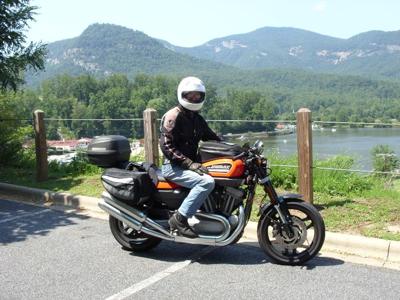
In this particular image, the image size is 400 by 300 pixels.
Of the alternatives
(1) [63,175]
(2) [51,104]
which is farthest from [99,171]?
(2) [51,104]

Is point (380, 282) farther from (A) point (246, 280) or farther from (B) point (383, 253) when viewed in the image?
(A) point (246, 280)

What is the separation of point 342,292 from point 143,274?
173 cm

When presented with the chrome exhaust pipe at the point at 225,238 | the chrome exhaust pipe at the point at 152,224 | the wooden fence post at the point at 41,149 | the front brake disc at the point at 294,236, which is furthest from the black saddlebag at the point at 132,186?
the wooden fence post at the point at 41,149

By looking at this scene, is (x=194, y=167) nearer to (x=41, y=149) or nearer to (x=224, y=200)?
(x=224, y=200)

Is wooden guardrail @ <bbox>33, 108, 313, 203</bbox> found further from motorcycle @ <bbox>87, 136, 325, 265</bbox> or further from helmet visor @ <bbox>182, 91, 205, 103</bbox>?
helmet visor @ <bbox>182, 91, 205, 103</bbox>

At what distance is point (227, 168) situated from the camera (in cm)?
464

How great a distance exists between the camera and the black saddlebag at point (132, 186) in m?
4.89

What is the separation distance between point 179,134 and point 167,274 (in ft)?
4.27

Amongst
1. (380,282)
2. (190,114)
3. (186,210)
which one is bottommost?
(380,282)

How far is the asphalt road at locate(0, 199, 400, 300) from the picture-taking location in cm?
408

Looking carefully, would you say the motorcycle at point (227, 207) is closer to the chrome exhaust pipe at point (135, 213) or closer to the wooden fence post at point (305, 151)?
the chrome exhaust pipe at point (135, 213)

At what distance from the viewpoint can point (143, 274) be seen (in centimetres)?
458

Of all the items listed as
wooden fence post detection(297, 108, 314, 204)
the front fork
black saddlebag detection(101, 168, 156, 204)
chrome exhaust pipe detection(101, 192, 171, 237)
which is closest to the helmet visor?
black saddlebag detection(101, 168, 156, 204)

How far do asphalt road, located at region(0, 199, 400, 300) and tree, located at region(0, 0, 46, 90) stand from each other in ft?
17.2
